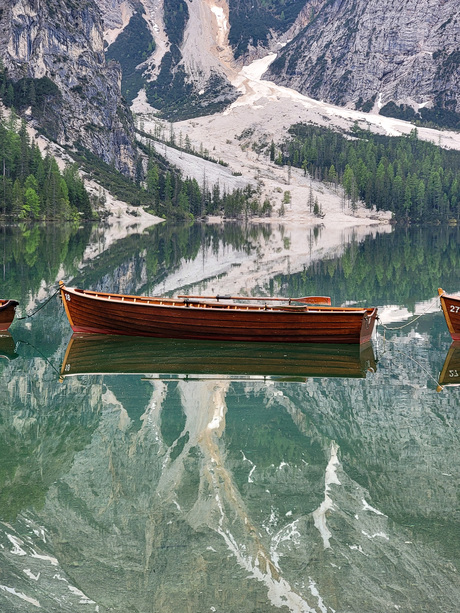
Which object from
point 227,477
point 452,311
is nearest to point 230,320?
point 452,311

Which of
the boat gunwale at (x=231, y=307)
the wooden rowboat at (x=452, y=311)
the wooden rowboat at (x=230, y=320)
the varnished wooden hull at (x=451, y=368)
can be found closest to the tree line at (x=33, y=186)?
the boat gunwale at (x=231, y=307)

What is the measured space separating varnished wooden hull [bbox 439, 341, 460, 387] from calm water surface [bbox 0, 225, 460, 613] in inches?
4.1

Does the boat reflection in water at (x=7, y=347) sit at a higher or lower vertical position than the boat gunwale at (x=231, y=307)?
lower

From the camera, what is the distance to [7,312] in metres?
26.3

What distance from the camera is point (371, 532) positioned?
34.5 ft

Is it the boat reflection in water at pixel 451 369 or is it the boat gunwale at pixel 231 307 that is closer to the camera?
the boat reflection in water at pixel 451 369

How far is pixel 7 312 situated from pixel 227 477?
1707 cm

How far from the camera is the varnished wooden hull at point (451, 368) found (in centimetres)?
2028

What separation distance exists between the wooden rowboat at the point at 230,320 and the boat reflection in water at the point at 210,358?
14.8 inches

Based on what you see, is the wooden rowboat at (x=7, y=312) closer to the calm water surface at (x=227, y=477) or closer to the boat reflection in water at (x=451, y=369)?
the calm water surface at (x=227, y=477)

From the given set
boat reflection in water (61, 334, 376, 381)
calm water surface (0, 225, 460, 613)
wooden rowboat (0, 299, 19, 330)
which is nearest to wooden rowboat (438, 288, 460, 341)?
calm water surface (0, 225, 460, 613)

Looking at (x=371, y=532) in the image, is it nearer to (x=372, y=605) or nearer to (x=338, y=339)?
(x=372, y=605)

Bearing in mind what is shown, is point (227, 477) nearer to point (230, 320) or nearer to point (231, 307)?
point (230, 320)

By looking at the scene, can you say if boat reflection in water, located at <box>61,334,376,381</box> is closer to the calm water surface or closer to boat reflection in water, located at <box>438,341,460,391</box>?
the calm water surface
